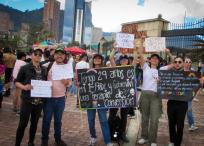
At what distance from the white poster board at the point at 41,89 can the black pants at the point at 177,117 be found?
2570 mm

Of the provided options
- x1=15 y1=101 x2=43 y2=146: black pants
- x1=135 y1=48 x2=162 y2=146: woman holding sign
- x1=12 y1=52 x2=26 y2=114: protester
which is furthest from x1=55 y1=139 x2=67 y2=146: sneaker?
x1=12 y1=52 x2=26 y2=114: protester

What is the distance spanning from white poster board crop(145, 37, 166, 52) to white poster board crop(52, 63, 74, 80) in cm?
274

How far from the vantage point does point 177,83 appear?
7359 mm

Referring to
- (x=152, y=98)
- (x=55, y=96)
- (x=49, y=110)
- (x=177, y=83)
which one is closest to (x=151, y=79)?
(x=152, y=98)

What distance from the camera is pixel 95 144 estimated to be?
7363 millimetres

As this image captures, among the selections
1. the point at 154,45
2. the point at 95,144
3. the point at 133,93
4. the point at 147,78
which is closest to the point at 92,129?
the point at 95,144

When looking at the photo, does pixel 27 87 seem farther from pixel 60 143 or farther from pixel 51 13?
pixel 51 13

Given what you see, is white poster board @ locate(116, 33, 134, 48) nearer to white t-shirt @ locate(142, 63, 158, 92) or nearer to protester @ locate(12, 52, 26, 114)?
→ white t-shirt @ locate(142, 63, 158, 92)

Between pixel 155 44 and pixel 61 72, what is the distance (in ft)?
10.0

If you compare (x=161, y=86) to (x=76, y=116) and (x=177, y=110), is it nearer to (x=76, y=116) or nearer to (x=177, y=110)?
(x=177, y=110)

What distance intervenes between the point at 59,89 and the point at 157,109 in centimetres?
215

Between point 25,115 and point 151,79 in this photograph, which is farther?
point 151,79

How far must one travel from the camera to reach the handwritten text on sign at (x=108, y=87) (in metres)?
7.29

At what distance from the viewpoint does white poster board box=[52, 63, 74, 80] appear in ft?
21.9
